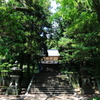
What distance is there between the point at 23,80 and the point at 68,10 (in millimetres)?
9968

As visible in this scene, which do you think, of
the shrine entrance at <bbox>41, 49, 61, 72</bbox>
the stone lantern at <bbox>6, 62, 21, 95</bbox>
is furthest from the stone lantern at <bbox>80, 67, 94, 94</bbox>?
the shrine entrance at <bbox>41, 49, 61, 72</bbox>

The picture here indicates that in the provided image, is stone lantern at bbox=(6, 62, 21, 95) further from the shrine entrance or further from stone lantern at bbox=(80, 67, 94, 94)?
the shrine entrance

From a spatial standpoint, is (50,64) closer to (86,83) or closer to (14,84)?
(86,83)

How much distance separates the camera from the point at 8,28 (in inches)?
146

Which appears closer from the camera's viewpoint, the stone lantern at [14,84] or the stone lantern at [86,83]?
the stone lantern at [14,84]

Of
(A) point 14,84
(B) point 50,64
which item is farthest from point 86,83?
(B) point 50,64

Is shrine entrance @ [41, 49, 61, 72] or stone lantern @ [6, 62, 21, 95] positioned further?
shrine entrance @ [41, 49, 61, 72]

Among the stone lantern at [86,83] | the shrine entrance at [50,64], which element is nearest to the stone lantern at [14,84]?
the stone lantern at [86,83]

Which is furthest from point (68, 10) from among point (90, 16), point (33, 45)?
point (33, 45)

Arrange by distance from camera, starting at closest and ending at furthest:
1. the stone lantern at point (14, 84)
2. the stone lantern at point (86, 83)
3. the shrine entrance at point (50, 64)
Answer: the stone lantern at point (14, 84) → the stone lantern at point (86, 83) → the shrine entrance at point (50, 64)

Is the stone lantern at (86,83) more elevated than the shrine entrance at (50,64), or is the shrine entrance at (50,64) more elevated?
the shrine entrance at (50,64)

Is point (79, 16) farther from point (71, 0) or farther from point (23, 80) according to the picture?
point (23, 80)

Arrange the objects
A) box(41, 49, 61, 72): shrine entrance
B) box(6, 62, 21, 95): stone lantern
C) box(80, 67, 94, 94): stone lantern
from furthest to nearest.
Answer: box(41, 49, 61, 72): shrine entrance → box(80, 67, 94, 94): stone lantern → box(6, 62, 21, 95): stone lantern

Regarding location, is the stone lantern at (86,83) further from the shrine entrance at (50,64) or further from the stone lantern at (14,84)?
the shrine entrance at (50,64)
